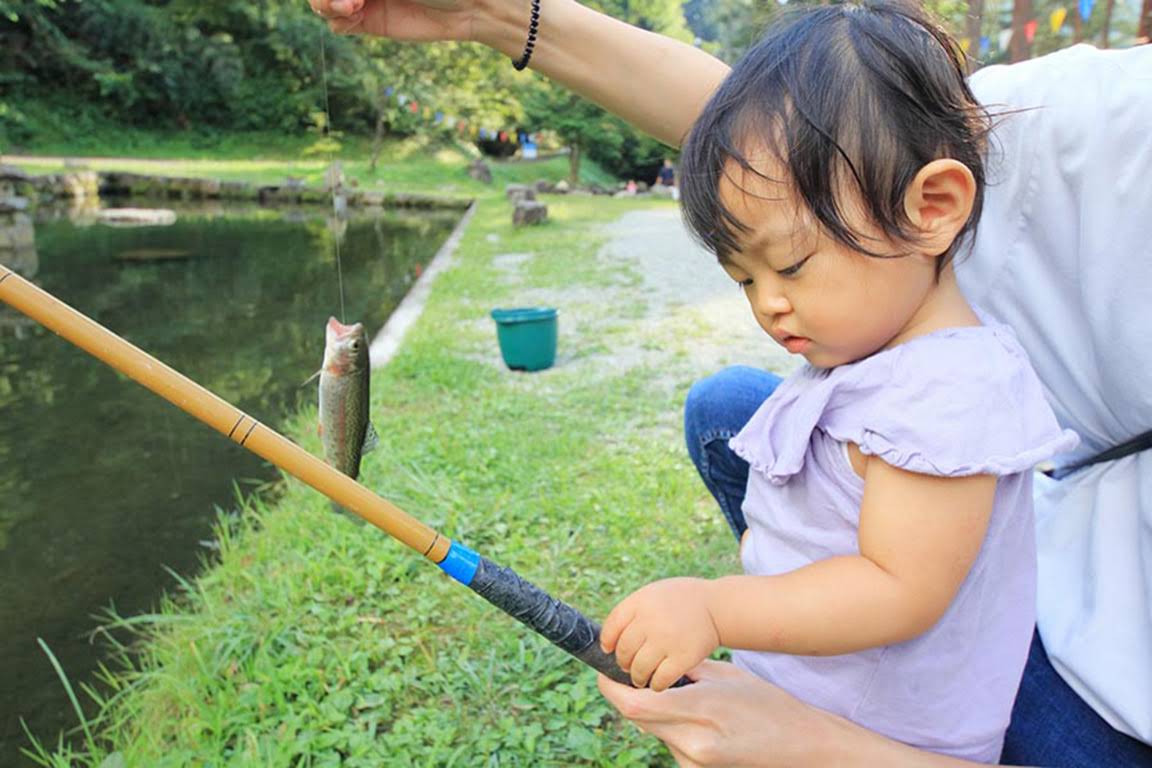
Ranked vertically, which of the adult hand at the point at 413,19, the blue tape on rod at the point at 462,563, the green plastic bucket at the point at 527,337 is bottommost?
the green plastic bucket at the point at 527,337

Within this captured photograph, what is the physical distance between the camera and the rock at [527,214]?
42.6 ft

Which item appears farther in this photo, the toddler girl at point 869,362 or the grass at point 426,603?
the grass at point 426,603

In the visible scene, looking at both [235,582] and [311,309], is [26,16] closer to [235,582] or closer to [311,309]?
[311,309]

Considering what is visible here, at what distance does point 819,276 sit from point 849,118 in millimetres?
194

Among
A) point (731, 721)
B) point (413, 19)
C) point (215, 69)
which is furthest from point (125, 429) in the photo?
point (215, 69)

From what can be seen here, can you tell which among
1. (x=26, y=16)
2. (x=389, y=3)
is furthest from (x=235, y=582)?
(x=26, y=16)

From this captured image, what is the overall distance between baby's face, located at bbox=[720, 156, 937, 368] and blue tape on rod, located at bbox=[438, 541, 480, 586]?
0.56 metres

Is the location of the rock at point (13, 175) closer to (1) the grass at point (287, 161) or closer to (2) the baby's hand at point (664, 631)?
(1) the grass at point (287, 161)

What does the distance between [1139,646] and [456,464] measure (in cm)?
253

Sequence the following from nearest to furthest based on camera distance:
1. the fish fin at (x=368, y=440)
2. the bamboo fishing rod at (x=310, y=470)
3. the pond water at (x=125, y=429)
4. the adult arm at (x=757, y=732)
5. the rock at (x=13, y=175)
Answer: the bamboo fishing rod at (x=310, y=470)
the adult arm at (x=757, y=732)
the fish fin at (x=368, y=440)
the pond water at (x=125, y=429)
the rock at (x=13, y=175)

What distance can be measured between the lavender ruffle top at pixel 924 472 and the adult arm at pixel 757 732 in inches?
2.3

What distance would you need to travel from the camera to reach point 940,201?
1142 millimetres

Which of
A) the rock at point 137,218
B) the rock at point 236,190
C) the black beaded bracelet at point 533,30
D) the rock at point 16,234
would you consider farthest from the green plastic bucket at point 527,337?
the rock at point 236,190

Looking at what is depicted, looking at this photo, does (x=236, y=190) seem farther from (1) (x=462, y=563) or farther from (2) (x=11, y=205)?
(1) (x=462, y=563)
